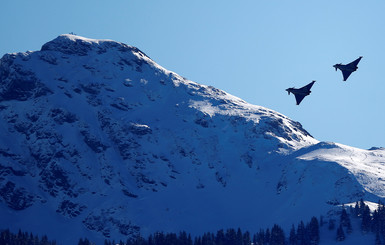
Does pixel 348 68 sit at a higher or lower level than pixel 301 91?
higher

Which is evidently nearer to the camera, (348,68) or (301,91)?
(348,68)

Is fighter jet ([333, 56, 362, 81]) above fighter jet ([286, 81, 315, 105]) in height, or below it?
above

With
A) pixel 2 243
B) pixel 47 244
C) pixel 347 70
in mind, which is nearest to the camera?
pixel 347 70

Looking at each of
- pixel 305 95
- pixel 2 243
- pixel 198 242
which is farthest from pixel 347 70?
pixel 2 243

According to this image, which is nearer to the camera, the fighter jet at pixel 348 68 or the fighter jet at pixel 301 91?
the fighter jet at pixel 348 68

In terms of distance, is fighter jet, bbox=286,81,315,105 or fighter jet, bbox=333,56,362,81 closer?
fighter jet, bbox=333,56,362,81

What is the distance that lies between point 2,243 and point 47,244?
48.9 feet

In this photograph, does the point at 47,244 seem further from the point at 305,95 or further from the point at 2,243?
the point at 305,95

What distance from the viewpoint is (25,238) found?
192250 millimetres

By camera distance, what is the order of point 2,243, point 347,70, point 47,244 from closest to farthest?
point 347,70
point 2,243
point 47,244

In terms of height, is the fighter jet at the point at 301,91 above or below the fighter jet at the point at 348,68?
below

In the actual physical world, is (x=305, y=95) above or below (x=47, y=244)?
above

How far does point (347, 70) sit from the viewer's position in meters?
144

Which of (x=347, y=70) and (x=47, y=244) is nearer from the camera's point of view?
(x=347, y=70)
